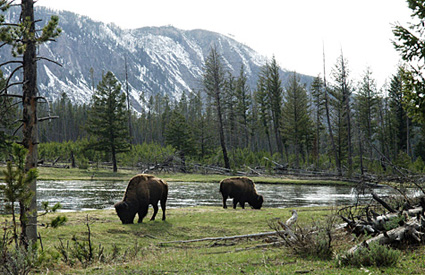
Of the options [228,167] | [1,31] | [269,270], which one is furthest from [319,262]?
[228,167]

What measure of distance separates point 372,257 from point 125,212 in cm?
864

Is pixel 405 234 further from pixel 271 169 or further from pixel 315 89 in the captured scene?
pixel 315 89

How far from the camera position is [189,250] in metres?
9.86

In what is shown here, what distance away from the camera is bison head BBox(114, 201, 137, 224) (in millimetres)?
12977

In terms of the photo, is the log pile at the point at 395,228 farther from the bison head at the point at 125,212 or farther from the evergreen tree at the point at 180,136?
the evergreen tree at the point at 180,136

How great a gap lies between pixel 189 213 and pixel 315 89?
1769 inches

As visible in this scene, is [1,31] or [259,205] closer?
[1,31]

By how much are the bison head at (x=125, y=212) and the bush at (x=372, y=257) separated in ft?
26.4

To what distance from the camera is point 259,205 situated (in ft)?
61.7

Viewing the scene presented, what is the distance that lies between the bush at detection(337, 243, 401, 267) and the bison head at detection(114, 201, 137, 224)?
316 inches

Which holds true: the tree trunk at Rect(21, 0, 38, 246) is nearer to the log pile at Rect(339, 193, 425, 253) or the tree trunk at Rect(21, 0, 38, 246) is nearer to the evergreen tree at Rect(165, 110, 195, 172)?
the log pile at Rect(339, 193, 425, 253)

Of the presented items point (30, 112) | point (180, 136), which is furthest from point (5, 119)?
point (180, 136)

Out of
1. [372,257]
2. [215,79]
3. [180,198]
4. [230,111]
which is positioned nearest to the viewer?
[372,257]

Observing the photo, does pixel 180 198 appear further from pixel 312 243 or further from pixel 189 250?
pixel 312 243
